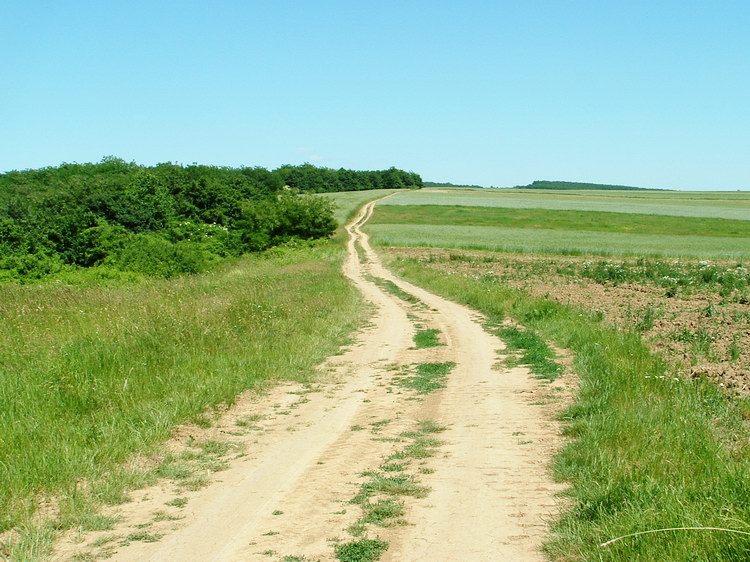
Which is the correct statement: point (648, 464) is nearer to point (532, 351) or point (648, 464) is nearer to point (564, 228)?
point (532, 351)

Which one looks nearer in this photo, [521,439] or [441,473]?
[441,473]

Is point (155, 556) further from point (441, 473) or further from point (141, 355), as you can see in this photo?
point (141, 355)

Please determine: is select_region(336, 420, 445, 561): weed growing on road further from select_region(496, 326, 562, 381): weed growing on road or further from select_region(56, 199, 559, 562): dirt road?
select_region(496, 326, 562, 381): weed growing on road

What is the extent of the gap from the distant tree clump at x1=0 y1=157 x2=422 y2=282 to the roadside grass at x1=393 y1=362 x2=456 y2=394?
96.8 feet

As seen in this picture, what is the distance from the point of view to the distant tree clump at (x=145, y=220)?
43656mm

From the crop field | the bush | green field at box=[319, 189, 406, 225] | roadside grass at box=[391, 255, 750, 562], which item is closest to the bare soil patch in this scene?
the crop field

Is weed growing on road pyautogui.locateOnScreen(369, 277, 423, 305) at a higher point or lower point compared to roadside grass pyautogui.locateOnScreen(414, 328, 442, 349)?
lower

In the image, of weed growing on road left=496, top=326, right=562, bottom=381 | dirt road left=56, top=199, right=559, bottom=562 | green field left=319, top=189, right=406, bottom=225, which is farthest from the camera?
green field left=319, top=189, right=406, bottom=225

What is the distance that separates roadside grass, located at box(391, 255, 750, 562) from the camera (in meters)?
4.90

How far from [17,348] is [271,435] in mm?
5202

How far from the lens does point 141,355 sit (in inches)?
441

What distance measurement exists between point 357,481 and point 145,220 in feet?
168

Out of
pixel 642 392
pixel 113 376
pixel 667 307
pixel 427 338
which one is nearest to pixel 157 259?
pixel 667 307

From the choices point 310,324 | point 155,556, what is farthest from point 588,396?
point 310,324
